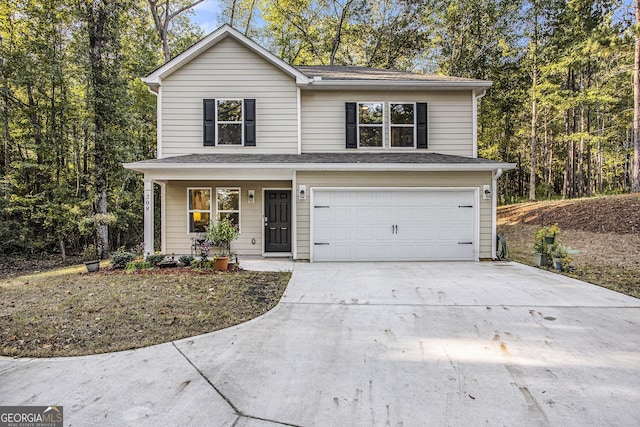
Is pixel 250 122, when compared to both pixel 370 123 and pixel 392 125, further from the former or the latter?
pixel 392 125

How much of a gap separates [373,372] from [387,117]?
832cm

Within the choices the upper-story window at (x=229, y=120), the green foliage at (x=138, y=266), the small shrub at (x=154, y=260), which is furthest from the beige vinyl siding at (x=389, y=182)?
the green foliage at (x=138, y=266)

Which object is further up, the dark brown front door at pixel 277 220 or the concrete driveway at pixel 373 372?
the dark brown front door at pixel 277 220

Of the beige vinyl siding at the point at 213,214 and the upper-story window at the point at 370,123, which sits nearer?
the beige vinyl siding at the point at 213,214

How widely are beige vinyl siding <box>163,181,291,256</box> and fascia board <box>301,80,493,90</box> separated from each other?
9.81ft

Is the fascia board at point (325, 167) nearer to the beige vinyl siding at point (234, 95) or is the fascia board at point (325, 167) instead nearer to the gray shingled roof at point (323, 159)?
the gray shingled roof at point (323, 159)

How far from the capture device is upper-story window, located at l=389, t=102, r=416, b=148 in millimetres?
10016

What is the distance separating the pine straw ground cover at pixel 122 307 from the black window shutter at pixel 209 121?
4137mm

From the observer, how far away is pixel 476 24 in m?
17.2

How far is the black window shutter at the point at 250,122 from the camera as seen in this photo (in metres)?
9.65

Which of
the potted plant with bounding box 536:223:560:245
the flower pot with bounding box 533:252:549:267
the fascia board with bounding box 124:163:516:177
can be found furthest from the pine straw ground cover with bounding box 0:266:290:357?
the potted plant with bounding box 536:223:560:245

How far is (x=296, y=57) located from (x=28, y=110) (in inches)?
489

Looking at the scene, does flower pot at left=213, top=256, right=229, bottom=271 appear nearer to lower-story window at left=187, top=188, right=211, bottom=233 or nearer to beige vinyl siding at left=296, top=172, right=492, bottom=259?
beige vinyl siding at left=296, top=172, right=492, bottom=259

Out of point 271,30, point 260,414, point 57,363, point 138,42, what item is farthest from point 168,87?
point 271,30
